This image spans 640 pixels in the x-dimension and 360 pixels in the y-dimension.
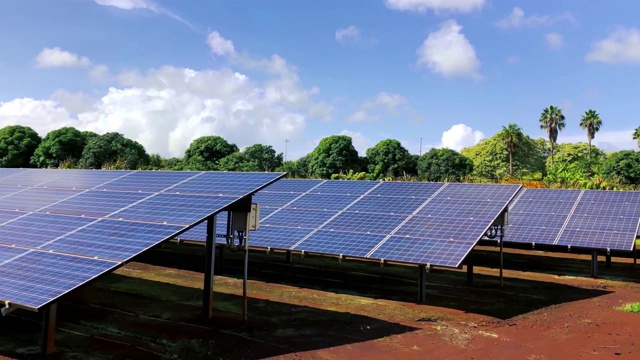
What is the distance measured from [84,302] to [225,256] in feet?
32.3

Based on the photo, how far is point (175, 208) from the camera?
12430 mm

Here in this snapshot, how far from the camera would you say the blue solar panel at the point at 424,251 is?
570 inches

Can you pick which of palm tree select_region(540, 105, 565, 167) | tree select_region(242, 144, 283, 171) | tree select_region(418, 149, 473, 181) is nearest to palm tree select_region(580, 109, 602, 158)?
palm tree select_region(540, 105, 565, 167)

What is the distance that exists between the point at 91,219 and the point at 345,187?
44.0ft

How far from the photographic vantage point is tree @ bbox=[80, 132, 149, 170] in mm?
57719

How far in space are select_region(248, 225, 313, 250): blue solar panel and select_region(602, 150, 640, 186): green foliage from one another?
1802 inches

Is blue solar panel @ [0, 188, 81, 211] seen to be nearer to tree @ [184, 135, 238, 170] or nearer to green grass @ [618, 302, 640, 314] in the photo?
green grass @ [618, 302, 640, 314]

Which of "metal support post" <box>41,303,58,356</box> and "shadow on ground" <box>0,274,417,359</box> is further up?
"metal support post" <box>41,303,58,356</box>

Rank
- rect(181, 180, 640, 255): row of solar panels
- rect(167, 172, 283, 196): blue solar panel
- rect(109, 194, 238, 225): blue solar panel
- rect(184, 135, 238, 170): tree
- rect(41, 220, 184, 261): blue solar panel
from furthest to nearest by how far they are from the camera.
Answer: rect(184, 135, 238, 170): tree
rect(181, 180, 640, 255): row of solar panels
rect(167, 172, 283, 196): blue solar panel
rect(109, 194, 238, 225): blue solar panel
rect(41, 220, 184, 261): blue solar panel

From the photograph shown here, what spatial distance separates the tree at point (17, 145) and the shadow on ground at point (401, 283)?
46630 millimetres

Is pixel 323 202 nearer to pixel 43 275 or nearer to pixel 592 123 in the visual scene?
pixel 43 275

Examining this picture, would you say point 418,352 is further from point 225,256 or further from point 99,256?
point 225,256

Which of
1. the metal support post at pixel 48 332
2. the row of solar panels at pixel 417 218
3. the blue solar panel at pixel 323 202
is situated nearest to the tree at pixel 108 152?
the blue solar panel at pixel 323 202

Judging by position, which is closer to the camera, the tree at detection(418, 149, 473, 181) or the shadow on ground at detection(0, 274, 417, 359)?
the shadow on ground at detection(0, 274, 417, 359)
